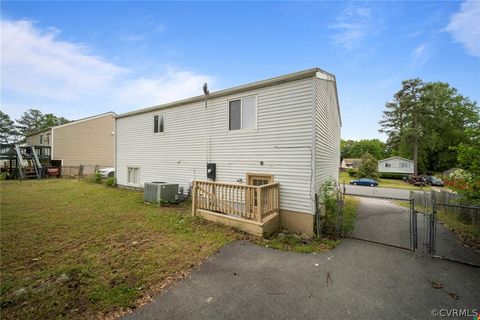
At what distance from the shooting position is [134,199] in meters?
10.1

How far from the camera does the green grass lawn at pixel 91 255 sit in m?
2.91

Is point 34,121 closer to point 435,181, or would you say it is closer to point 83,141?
point 83,141

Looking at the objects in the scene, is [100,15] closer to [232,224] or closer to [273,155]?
[273,155]

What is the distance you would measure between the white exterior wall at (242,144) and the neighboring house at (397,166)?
38.6m

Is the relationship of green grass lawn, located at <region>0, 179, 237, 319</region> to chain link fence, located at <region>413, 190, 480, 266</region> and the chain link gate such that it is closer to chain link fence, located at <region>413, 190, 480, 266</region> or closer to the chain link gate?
the chain link gate

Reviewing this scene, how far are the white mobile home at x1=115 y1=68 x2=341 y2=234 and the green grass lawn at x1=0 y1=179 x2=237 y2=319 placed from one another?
7.61 feet

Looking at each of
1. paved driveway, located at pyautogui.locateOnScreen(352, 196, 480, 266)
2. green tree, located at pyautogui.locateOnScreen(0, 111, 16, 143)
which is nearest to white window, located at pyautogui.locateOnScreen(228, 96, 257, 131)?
paved driveway, located at pyautogui.locateOnScreen(352, 196, 480, 266)

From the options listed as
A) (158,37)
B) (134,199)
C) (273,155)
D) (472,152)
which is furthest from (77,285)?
(158,37)

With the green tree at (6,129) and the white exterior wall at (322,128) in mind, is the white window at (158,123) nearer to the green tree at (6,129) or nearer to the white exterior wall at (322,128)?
the white exterior wall at (322,128)

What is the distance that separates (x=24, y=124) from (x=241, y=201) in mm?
69712

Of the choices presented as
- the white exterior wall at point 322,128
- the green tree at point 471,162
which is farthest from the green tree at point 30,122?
the green tree at point 471,162

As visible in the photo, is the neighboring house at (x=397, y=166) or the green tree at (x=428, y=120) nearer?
the green tree at (x=428, y=120)

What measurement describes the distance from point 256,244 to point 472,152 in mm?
6567

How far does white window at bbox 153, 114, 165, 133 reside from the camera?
34.8 feet
